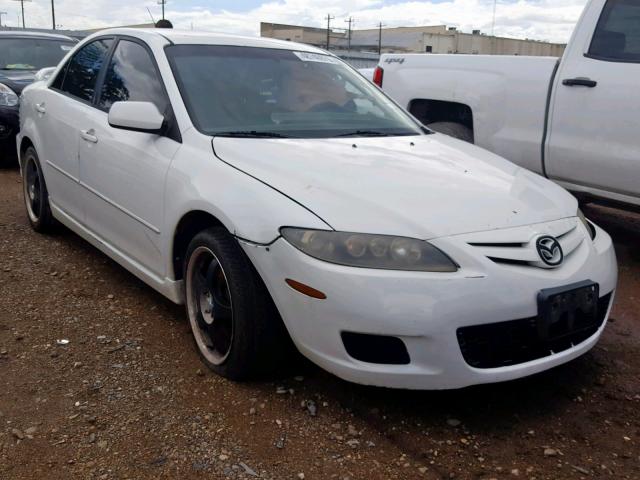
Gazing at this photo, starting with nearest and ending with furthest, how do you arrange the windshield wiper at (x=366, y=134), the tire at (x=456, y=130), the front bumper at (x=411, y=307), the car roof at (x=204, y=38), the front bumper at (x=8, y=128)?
the front bumper at (x=411, y=307) < the windshield wiper at (x=366, y=134) < the car roof at (x=204, y=38) < the tire at (x=456, y=130) < the front bumper at (x=8, y=128)

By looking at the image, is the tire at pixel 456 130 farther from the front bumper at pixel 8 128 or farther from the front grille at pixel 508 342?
the front bumper at pixel 8 128

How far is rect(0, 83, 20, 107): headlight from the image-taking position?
27.2 ft

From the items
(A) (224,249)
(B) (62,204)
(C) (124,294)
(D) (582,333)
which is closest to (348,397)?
(A) (224,249)

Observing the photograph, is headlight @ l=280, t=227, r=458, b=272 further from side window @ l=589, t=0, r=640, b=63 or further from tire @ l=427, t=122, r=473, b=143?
tire @ l=427, t=122, r=473, b=143

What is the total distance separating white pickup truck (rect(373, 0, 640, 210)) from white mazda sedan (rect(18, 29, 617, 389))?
4.67 ft

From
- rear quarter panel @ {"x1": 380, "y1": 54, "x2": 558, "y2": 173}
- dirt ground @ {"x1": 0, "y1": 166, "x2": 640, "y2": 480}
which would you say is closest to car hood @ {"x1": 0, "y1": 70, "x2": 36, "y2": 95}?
rear quarter panel @ {"x1": 380, "y1": 54, "x2": 558, "y2": 173}

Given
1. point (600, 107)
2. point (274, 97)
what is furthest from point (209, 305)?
point (600, 107)

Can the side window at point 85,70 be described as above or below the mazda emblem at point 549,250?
above

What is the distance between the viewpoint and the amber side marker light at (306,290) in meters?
2.56

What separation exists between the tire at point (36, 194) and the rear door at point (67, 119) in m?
0.18

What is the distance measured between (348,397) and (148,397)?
0.87 metres

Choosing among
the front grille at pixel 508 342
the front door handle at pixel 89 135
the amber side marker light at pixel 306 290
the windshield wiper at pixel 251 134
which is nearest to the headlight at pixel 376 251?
the amber side marker light at pixel 306 290

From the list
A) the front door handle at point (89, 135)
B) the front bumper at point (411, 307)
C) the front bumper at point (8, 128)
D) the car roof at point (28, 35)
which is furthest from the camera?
the car roof at point (28, 35)

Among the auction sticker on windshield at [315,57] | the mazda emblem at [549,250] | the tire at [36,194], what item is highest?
the auction sticker on windshield at [315,57]
